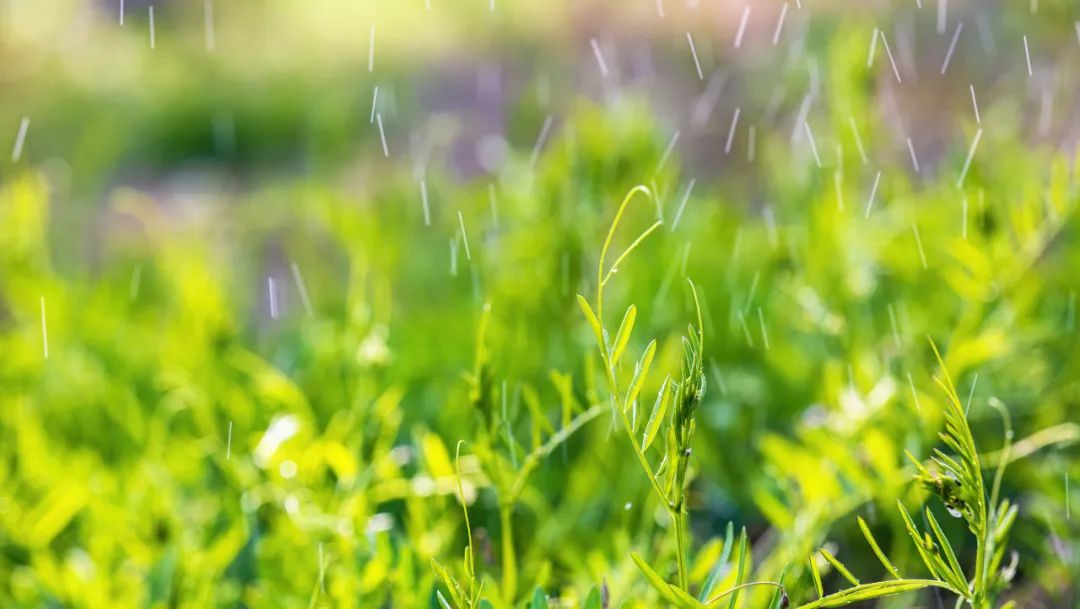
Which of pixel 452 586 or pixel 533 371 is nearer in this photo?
pixel 452 586

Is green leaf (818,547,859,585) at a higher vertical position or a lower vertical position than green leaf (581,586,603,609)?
higher

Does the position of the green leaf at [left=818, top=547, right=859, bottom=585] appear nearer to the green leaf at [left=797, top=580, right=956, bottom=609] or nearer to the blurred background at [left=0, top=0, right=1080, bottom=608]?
the green leaf at [left=797, top=580, right=956, bottom=609]

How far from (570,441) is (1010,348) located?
33 cm

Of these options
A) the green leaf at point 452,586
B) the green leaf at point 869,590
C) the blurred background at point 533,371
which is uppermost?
the green leaf at point 869,590

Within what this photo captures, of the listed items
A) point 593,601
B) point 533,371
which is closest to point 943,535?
point 593,601

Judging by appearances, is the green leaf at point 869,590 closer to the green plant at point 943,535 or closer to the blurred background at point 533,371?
the green plant at point 943,535

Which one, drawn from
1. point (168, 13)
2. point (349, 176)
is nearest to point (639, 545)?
point (349, 176)

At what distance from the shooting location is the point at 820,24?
103 inches

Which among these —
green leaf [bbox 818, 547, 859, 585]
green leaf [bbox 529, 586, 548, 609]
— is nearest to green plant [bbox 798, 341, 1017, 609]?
green leaf [bbox 818, 547, 859, 585]

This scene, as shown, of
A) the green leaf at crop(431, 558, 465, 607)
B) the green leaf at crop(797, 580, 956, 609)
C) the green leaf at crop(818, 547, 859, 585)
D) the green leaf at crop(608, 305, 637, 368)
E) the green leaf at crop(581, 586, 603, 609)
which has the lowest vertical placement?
the green leaf at crop(581, 586, 603, 609)

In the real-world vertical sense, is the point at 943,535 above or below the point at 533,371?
above

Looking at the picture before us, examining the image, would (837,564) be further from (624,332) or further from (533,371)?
(533,371)

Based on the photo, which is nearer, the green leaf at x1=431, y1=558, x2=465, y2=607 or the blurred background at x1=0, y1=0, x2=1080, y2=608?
the green leaf at x1=431, y1=558, x2=465, y2=607

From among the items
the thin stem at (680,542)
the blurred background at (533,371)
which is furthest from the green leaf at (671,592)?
the blurred background at (533,371)
